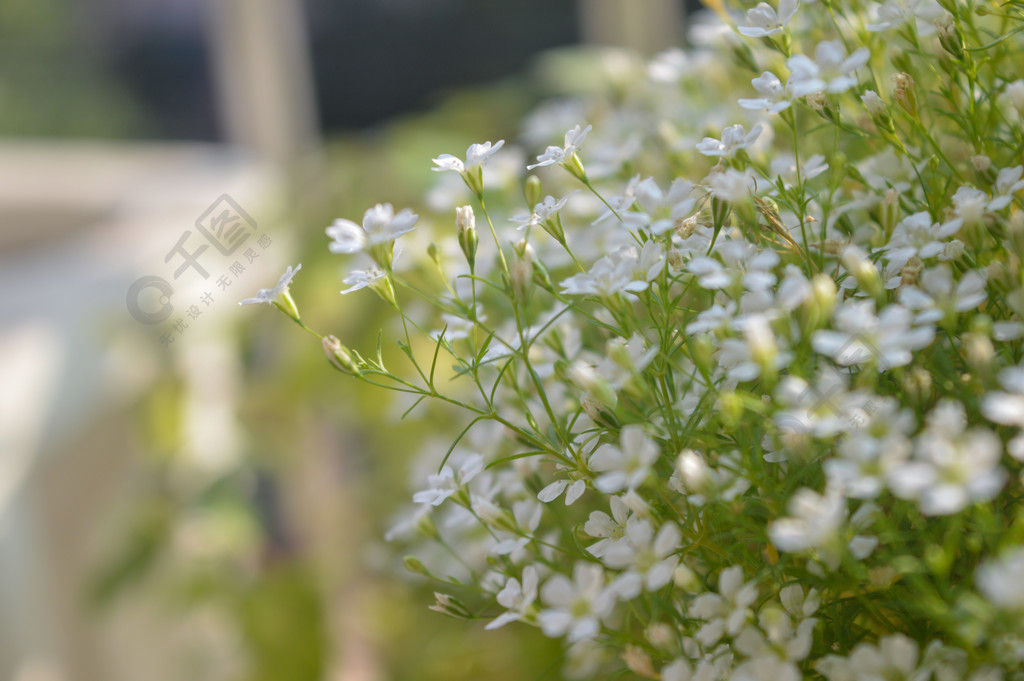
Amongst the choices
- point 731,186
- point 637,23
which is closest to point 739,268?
point 731,186

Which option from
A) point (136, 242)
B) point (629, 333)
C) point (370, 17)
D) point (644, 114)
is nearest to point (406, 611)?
point (644, 114)

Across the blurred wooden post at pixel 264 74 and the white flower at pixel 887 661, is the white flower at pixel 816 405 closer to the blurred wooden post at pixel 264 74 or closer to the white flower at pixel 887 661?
the white flower at pixel 887 661

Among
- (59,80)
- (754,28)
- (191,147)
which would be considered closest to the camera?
(754,28)

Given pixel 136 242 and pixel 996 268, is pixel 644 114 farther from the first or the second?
pixel 136 242

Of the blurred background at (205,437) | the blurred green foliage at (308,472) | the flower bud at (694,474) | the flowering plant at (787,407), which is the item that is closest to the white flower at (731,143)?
the flowering plant at (787,407)

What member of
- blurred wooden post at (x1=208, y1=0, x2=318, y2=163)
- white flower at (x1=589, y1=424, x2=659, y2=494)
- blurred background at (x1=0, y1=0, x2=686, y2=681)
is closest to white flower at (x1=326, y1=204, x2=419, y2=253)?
white flower at (x1=589, y1=424, x2=659, y2=494)

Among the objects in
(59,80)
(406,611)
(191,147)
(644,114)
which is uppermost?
(644,114)
